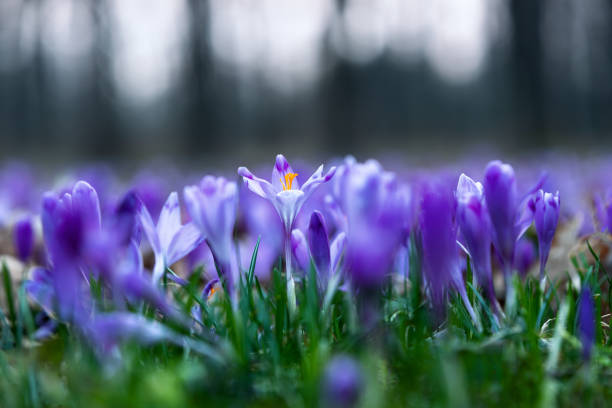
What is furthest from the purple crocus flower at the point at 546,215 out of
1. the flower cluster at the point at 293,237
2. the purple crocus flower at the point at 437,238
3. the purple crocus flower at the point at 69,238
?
the purple crocus flower at the point at 69,238

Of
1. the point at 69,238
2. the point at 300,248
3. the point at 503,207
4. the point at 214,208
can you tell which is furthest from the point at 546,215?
the point at 69,238

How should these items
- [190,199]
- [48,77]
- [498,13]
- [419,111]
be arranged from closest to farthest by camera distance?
[190,199]
[498,13]
[48,77]
[419,111]

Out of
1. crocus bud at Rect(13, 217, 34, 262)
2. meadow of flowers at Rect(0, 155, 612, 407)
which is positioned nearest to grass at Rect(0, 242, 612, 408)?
meadow of flowers at Rect(0, 155, 612, 407)

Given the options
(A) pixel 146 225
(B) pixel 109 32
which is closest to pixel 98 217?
(A) pixel 146 225

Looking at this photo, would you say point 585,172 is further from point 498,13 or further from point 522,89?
point 498,13

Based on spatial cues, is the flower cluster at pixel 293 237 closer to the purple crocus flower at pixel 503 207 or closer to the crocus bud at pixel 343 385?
the purple crocus flower at pixel 503 207

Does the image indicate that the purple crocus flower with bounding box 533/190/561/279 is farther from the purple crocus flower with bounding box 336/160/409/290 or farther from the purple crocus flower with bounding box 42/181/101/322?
the purple crocus flower with bounding box 42/181/101/322

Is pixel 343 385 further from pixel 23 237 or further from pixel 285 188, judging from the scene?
pixel 23 237
